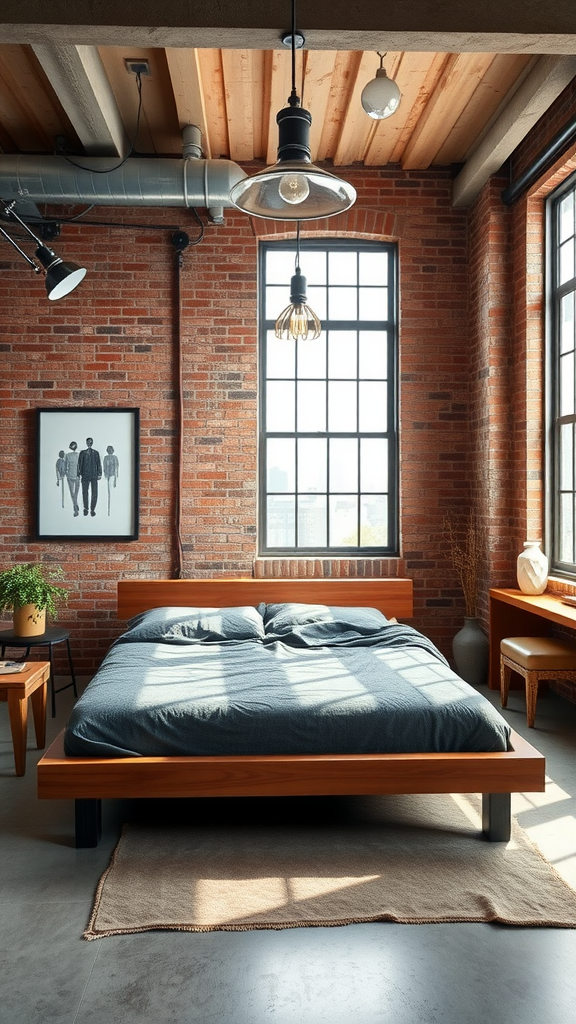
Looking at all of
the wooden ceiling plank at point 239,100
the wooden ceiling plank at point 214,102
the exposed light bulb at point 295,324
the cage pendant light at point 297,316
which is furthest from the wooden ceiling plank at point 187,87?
the exposed light bulb at point 295,324

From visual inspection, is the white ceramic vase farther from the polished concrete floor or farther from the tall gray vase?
the polished concrete floor

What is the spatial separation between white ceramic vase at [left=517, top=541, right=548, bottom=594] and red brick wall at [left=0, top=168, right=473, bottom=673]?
3.05 ft

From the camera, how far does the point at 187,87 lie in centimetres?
465

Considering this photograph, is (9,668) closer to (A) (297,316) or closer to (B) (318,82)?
(A) (297,316)

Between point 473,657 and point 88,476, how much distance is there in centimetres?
308

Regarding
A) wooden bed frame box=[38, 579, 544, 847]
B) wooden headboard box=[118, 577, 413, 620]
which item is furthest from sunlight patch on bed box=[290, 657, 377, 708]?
wooden headboard box=[118, 577, 413, 620]

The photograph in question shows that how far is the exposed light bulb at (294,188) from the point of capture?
7.98 ft

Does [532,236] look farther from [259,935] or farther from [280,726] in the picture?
[259,935]

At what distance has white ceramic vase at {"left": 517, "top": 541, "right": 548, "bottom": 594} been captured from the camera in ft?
16.7

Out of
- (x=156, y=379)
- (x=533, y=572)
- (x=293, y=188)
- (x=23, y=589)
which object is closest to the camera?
(x=293, y=188)

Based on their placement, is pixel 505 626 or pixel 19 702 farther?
pixel 505 626

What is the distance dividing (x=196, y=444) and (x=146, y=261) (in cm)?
140

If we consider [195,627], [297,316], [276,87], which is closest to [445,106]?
[276,87]

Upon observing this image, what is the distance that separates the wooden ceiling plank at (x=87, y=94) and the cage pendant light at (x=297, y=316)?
1.32 metres
